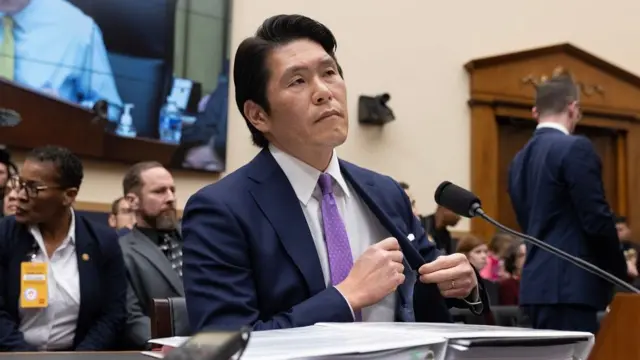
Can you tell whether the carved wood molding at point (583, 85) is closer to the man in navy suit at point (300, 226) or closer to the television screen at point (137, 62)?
the television screen at point (137, 62)

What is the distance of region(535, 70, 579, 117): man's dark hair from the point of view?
11.5ft

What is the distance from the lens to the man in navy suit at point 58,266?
9.96ft

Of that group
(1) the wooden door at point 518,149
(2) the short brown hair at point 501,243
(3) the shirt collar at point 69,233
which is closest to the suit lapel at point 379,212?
(3) the shirt collar at point 69,233

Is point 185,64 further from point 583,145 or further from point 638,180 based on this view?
point 638,180

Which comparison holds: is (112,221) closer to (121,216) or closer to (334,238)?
(121,216)

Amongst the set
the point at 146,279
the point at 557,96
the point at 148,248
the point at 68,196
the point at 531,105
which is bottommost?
the point at 146,279

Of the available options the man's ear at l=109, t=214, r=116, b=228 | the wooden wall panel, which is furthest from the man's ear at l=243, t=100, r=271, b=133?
the wooden wall panel

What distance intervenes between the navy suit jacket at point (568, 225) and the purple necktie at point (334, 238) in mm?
1722

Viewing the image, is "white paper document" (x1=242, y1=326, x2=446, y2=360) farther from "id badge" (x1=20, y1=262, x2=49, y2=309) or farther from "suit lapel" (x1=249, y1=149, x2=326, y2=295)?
"id badge" (x1=20, y1=262, x2=49, y2=309)

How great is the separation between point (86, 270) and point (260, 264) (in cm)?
181

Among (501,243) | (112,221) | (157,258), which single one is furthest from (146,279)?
(501,243)

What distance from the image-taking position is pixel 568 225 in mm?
3215

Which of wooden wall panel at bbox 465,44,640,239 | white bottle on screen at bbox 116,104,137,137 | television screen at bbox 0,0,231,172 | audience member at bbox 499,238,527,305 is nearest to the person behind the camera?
audience member at bbox 499,238,527,305

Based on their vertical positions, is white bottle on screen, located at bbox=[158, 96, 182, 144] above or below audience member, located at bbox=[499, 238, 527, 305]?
above
